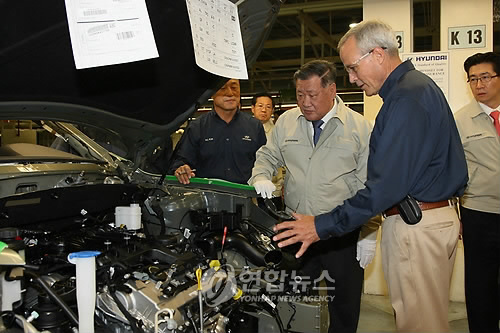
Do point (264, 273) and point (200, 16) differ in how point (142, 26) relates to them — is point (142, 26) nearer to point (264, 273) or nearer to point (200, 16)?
point (200, 16)

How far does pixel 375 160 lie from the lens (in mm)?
1754

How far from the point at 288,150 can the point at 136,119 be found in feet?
3.24

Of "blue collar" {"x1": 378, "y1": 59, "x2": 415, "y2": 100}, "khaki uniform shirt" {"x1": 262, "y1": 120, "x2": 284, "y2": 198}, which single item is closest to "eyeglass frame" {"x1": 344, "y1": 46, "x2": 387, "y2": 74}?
"blue collar" {"x1": 378, "y1": 59, "x2": 415, "y2": 100}

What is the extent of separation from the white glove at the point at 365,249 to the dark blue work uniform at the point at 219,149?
1.04 m

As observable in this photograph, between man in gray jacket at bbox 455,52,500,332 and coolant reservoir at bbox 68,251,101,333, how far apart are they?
2.54 meters

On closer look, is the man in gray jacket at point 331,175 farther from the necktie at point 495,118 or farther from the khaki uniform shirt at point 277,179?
the necktie at point 495,118

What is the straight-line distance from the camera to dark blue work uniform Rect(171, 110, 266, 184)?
3.29 m

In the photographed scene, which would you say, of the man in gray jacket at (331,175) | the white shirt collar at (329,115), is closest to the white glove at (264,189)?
the man in gray jacket at (331,175)

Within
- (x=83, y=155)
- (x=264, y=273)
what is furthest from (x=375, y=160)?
A: (x=83, y=155)

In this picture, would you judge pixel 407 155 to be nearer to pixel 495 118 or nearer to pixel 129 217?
pixel 129 217

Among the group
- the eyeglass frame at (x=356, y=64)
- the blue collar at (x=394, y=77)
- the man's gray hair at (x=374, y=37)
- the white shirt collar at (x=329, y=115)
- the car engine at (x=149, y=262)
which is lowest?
the car engine at (x=149, y=262)

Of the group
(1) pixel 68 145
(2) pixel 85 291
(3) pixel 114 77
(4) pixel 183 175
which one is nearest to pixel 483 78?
(4) pixel 183 175

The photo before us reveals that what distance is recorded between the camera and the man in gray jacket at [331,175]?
2.50 m

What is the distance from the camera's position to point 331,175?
8.18 ft
